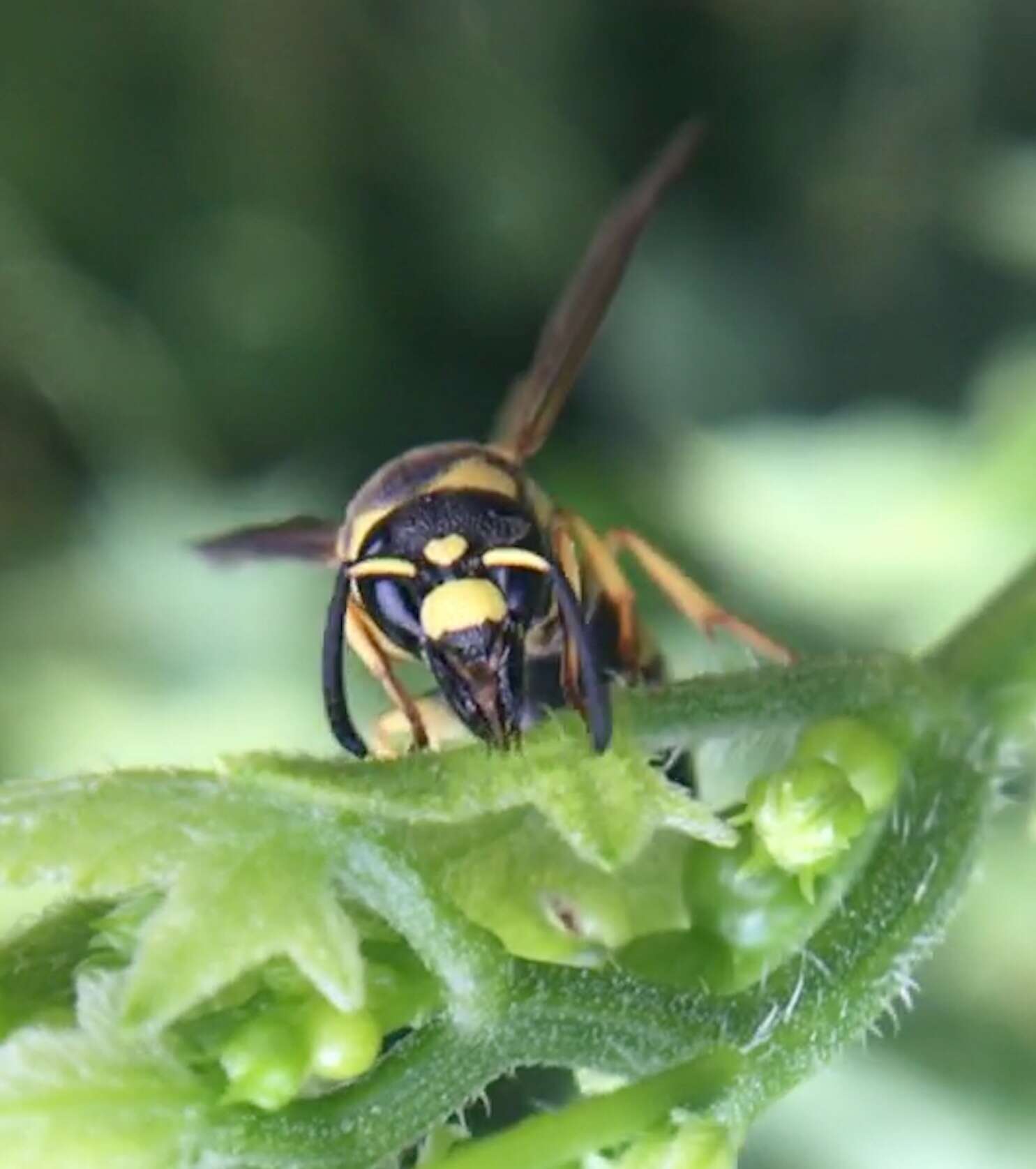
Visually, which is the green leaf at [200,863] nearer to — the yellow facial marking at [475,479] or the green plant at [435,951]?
the green plant at [435,951]

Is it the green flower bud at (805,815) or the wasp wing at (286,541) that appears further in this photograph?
the wasp wing at (286,541)

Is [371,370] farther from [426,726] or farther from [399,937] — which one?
[399,937]

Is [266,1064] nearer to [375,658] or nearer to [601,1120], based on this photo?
[601,1120]

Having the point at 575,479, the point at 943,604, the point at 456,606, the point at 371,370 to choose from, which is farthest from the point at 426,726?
the point at 371,370

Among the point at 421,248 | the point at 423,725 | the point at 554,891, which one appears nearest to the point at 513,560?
the point at 423,725

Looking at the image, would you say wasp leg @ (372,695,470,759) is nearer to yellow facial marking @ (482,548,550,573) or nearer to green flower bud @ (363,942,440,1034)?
yellow facial marking @ (482,548,550,573)

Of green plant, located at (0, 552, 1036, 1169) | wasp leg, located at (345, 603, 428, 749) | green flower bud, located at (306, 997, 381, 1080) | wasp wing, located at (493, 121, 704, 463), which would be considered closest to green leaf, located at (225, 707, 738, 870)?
green plant, located at (0, 552, 1036, 1169)

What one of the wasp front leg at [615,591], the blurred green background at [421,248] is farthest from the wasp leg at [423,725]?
the blurred green background at [421,248]
